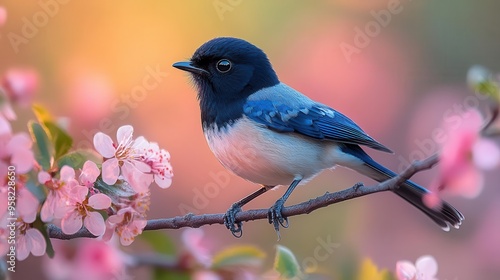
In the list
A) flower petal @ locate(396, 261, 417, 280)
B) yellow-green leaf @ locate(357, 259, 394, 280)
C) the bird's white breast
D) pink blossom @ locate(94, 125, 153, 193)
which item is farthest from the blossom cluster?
the bird's white breast

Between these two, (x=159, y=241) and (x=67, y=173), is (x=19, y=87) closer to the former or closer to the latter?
(x=67, y=173)

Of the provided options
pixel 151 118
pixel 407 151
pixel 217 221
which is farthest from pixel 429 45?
pixel 217 221

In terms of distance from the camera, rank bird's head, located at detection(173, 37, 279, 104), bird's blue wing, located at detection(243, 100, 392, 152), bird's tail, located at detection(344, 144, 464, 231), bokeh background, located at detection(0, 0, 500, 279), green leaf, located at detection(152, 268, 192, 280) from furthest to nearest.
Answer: bokeh background, located at detection(0, 0, 500, 279)
bird's head, located at detection(173, 37, 279, 104)
bird's blue wing, located at detection(243, 100, 392, 152)
bird's tail, located at detection(344, 144, 464, 231)
green leaf, located at detection(152, 268, 192, 280)

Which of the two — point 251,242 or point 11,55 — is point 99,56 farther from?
point 251,242

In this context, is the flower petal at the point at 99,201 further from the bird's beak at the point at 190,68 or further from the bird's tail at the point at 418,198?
the bird's beak at the point at 190,68

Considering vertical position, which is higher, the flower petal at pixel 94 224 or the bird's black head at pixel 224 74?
the bird's black head at pixel 224 74

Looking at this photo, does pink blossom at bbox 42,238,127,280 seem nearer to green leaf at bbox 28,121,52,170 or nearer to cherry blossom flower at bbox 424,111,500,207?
green leaf at bbox 28,121,52,170

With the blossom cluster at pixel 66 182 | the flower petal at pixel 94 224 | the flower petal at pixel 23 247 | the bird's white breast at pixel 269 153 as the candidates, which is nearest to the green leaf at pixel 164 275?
the blossom cluster at pixel 66 182

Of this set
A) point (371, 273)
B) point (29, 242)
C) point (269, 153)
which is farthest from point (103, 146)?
point (269, 153)
